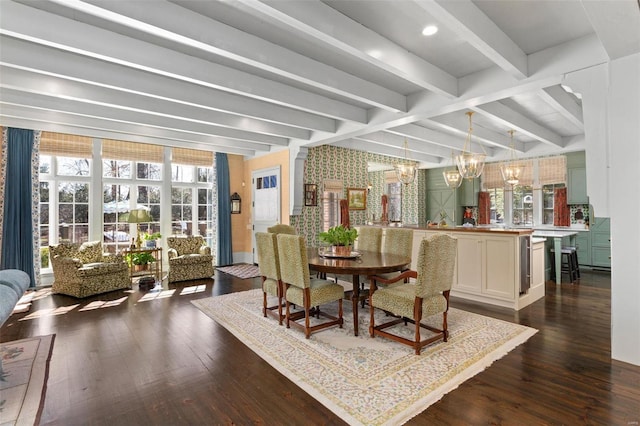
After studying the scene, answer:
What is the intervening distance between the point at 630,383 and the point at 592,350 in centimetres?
59

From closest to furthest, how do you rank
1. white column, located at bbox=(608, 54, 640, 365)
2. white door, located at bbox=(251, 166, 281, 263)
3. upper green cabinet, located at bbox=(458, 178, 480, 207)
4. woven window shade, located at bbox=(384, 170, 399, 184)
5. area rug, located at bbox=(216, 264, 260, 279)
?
white column, located at bbox=(608, 54, 640, 365)
area rug, located at bbox=(216, 264, 260, 279)
white door, located at bbox=(251, 166, 281, 263)
upper green cabinet, located at bbox=(458, 178, 480, 207)
woven window shade, located at bbox=(384, 170, 399, 184)

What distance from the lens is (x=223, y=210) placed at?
7750 millimetres

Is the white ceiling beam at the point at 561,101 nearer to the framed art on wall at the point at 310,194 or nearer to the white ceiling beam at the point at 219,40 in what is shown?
the white ceiling beam at the point at 219,40

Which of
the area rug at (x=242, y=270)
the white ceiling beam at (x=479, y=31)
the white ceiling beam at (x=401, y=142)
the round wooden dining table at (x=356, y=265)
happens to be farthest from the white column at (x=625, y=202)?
the area rug at (x=242, y=270)

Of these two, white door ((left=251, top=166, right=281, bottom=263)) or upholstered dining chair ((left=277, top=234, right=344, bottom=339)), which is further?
white door ((left=251, top=166, right=281, bottom=263))

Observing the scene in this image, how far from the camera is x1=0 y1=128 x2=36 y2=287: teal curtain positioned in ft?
17.5

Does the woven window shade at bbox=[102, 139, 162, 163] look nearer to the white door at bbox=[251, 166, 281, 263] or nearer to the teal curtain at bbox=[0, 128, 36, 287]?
the teal curtain at bbox=[0, 128, 36, 287]

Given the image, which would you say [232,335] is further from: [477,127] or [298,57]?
[477,127]

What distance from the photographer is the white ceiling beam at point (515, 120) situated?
4.48 m

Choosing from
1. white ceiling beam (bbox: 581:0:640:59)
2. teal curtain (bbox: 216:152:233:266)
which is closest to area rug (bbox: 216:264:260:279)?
teal curtain (bbox: 216:152:233:266)

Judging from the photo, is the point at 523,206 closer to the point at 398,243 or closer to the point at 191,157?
the point at 398,243

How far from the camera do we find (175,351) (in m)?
3.07

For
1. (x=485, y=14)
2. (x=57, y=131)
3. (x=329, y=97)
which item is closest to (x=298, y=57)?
(x=329, y=97)

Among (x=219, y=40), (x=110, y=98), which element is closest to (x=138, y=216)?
(x=110, y=98)
